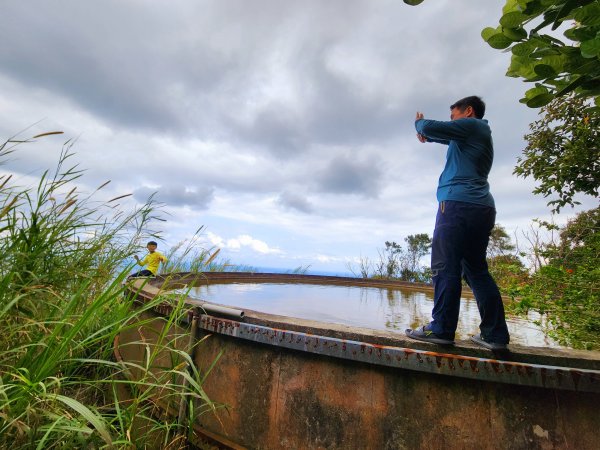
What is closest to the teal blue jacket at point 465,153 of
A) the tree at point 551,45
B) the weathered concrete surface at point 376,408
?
the tree at point 551,45

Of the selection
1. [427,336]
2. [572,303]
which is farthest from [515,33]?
[572,303]

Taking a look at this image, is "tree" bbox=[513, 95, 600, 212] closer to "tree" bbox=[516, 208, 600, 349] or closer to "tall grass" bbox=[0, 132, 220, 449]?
"tree" bbox=[516, 208, 600, 349]

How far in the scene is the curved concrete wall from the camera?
121 centimetres

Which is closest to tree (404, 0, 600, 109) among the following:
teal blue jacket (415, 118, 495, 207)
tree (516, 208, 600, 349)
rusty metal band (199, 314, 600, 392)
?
teal blue jacket (415, 118, 495, 207)

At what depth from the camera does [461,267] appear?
1.75m

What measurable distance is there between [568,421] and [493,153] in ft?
4.49

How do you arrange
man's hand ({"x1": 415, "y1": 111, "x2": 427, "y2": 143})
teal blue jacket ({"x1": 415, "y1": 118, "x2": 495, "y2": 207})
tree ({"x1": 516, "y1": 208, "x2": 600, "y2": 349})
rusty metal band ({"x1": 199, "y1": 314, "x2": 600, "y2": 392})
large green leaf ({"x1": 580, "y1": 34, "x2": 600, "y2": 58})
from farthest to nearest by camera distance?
1. tree ({"x1": 516, "y1": 208, "x2": 600, "y2": 349})
2. man's hand ({"x1": 415, "y1": 111, "x2": 427, "y2": 143})
3. teal blue jacket ({"x1": 415, "y1": 118, "x2": 495, "y2": 207})
4. rusty metal band ({"x1": 199, "y1": 314, "x2": 600, "y2": 392})
5. large green leaf ({"x1": 580, "y1": 34, "x2": 600, "y2": 58})

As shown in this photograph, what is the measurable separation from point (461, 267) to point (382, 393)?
81 centimetres

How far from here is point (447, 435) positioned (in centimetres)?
131

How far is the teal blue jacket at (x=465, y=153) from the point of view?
177cm

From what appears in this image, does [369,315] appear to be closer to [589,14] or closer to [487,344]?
[487,344]

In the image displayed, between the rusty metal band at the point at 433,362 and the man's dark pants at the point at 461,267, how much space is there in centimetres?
29

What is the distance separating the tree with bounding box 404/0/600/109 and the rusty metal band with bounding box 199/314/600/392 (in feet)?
3.44

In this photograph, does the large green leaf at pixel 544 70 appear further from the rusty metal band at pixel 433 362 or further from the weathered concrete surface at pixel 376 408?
the weathered concrete surface at pixel 376 408
